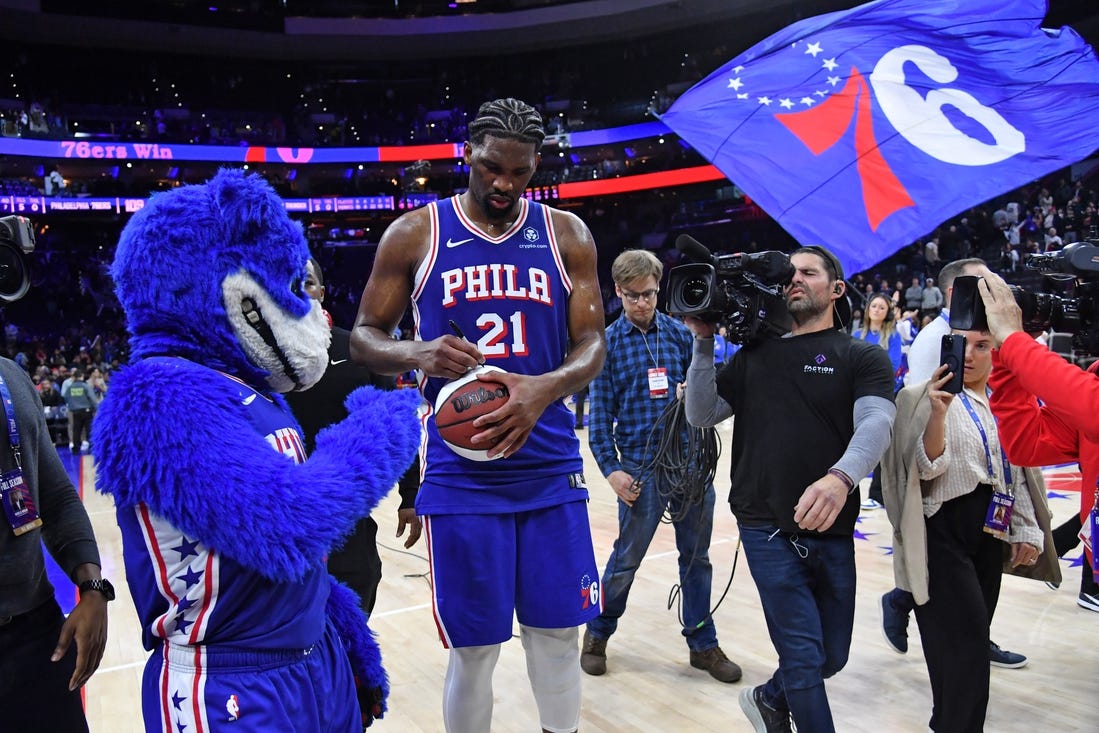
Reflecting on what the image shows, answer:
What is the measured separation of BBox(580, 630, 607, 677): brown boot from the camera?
12.7ft

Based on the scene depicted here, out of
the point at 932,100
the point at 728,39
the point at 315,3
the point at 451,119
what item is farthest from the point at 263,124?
the point at 932,100

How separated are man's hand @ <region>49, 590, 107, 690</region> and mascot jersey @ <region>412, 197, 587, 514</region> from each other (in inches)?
34.1

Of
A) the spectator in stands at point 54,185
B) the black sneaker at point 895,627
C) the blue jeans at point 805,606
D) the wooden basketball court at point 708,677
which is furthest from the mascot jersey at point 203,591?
the spectator in stands at point 54,185

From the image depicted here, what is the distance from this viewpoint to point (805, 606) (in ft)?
8.91

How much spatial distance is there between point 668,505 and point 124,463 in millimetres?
3033

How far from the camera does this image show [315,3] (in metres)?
29.0

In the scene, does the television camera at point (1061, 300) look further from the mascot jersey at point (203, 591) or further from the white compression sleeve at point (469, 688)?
the mascot jersey at point (203, 591)

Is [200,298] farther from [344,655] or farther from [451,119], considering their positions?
[451,119]

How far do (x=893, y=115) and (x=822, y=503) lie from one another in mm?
2852

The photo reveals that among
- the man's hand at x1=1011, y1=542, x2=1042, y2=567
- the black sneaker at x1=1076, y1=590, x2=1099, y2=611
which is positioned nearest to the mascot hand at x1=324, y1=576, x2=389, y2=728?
the man's hand at x1=1011, y1=542, x2=1042, y2=567

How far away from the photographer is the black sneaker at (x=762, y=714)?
291 centimetres

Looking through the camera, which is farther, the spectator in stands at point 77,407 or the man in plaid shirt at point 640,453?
the spectator in stands at point 77,407

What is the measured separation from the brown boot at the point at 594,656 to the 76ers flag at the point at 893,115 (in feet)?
7.24

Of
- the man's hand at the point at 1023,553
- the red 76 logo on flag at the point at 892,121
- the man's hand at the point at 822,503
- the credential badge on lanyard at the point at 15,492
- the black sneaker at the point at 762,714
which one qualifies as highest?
the red 76 logo on flag at the point at 892,121
